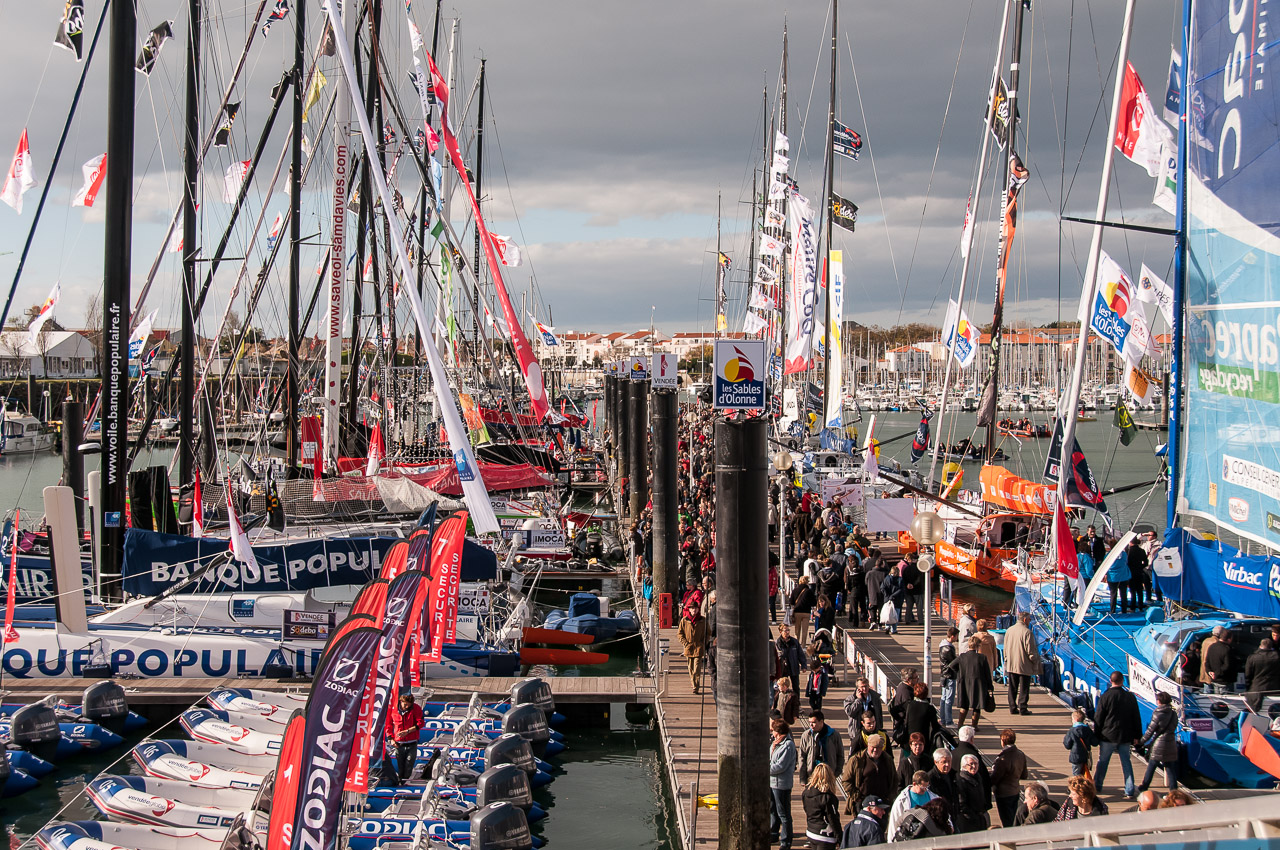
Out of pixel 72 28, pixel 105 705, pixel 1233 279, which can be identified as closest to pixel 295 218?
pixel 72 28

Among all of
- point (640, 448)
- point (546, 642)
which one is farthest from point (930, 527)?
point (640, 448)

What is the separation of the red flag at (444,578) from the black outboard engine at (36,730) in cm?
516

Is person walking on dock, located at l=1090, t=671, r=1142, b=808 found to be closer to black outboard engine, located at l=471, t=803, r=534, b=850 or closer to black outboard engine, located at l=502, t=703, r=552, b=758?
black outboard engine, located at l=471, t=803, r=534, b=850

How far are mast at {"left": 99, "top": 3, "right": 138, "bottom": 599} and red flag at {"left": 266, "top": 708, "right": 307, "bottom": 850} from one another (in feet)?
31.7

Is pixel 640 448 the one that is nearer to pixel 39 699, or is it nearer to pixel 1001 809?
pixel 39 699

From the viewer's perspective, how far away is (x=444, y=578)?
15.2m

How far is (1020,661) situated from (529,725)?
264 inches

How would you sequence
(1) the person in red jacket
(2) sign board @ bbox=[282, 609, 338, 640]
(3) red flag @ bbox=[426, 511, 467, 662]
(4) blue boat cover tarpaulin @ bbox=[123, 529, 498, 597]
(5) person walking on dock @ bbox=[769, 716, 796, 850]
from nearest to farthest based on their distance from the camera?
(5) person walking on dock @ bbox=[769, 716, 796, 850] < (1) the person in red jacket < (3) red flag @ bbox=[426, 511, 467, 662] < (2) sign board @ bbox=[282, 609, 338, 640] < (4) blue boat cover tarpaulin @ bbox=[123, 529, 498, 597]

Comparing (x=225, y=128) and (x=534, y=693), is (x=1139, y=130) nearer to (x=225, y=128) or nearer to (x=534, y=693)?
(x=534, y=693)

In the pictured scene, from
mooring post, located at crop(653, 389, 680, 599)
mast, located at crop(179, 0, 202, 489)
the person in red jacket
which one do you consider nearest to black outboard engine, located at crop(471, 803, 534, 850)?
the person in red jacket

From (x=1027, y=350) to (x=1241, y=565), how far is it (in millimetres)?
177156

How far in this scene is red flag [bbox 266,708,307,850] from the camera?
312 inches

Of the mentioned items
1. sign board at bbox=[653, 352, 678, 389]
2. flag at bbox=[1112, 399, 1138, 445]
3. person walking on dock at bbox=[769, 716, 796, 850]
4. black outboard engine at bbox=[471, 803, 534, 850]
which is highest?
sign board at bbox=[653, 352, 678, 389]

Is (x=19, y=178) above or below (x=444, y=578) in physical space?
above
